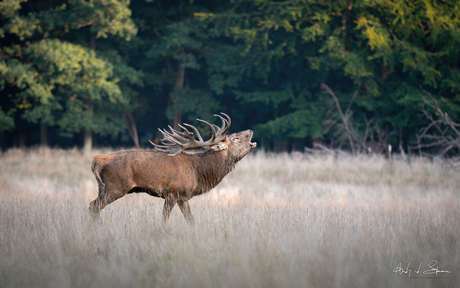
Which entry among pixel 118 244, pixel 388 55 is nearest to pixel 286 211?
pixel 118 244

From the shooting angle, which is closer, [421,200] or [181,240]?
[181,240]

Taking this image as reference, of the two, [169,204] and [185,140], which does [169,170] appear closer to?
[169,204]

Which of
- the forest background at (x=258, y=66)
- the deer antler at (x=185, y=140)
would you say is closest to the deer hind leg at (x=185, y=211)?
the deer antler at (x=185, y=140)

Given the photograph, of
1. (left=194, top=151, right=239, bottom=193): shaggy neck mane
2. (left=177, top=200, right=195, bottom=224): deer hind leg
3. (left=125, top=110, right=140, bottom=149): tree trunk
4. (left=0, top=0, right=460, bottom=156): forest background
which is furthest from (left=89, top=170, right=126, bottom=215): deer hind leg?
(left=125, top=110, right=140, bottom=149): tree trunk

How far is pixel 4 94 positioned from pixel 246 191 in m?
16.6

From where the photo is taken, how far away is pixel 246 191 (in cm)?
1156

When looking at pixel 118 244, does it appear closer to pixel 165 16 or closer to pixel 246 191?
pixel 246 191

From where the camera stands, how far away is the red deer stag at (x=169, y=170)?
658cm

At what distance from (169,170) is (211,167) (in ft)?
2.46

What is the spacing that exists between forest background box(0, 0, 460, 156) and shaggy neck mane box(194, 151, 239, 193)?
1082 cm

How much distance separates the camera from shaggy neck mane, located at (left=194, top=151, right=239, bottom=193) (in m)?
7.15

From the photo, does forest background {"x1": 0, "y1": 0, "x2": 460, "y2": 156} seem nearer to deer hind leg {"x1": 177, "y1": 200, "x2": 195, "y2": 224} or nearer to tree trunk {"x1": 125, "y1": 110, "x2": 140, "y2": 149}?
tree trunk {"x1": 125, "y1": 110, "x2": 140, "y2": 149}

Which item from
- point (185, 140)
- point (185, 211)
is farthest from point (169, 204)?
point (185, 140)

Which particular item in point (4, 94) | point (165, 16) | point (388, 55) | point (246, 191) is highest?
point (165, 16)
